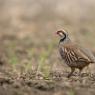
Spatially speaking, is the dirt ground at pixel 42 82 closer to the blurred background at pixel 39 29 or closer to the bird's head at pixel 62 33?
the blurred background at pixel 39 29

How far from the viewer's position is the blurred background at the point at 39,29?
13375mm


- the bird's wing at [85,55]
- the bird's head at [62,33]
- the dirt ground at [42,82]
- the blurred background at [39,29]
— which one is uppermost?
the blurred background at [39,29]

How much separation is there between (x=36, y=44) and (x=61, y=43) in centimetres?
Result: 595

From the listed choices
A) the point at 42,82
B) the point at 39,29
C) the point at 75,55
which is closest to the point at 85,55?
the point at 75,55

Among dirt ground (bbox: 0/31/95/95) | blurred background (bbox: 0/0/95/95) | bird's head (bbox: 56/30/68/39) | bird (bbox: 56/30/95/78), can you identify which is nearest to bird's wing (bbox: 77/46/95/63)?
bird (bbox: 56/30/95/78)

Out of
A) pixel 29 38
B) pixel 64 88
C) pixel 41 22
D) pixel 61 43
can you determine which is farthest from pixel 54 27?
pixel 64 88

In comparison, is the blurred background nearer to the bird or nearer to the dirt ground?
the dirt ground

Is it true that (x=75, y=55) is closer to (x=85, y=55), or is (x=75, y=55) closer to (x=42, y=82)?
(x=85, y=55)

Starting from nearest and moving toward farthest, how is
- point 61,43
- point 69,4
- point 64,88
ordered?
1. point 64,88
2. point 61,43
3. point 69,4

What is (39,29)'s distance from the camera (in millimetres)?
19078

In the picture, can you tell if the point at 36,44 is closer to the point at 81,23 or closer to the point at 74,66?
the point at 81,23

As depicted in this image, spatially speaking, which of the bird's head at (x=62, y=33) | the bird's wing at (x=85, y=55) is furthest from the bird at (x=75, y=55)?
the bird's head at (x=62, y=33)

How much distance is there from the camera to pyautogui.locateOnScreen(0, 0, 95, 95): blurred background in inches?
527

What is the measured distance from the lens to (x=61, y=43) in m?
10.3
